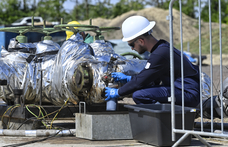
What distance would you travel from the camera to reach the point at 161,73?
12.3ft

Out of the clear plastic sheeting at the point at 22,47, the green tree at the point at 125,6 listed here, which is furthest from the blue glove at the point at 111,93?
the green tree at the point at 125,6

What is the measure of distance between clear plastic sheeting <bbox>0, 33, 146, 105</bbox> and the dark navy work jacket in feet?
1.47

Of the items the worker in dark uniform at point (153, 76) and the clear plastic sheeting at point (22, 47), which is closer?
the worker in dark uniform at point (153, 76)

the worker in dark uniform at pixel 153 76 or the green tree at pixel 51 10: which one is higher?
the green tree at pixel 51 10

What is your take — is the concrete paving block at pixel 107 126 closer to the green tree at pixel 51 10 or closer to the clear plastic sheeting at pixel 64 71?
the clear plastic sheeting at pixel 64 71

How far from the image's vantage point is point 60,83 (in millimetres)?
4387

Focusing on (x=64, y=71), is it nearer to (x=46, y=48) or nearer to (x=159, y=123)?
(x=46, y=48)

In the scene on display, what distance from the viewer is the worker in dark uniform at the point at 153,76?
3.71 m

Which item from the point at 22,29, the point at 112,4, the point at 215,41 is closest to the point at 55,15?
the point at 112,4

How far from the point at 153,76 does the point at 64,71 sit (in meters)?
1.15

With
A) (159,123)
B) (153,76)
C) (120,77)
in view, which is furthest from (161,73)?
(159,123)

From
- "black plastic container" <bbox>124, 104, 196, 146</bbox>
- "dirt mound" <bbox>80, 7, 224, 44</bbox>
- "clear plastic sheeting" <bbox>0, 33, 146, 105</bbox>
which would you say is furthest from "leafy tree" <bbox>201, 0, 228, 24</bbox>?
"black plastic container" <bbox>124, 104, 196, 146</bbox>

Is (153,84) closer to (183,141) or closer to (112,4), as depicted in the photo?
(183,141)

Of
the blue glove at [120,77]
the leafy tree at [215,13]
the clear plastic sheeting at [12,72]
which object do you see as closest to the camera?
the blue glove at [120,77]
